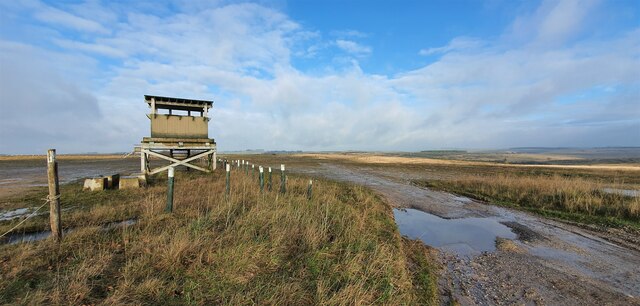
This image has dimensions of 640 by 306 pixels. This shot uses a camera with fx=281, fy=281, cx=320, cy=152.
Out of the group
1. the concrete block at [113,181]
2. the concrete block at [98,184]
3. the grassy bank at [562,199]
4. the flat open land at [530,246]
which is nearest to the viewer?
the flat open land at [530,246]

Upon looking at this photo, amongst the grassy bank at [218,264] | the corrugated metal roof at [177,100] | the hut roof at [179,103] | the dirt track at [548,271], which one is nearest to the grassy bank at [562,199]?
the dirt track at [548,271]

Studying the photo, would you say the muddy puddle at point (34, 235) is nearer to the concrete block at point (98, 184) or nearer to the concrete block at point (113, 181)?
the concrete block at point (98, 184)

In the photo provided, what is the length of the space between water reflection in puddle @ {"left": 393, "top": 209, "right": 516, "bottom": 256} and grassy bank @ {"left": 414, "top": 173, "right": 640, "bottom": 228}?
434 cm

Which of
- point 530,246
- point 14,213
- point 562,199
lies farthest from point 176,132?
point 562,199

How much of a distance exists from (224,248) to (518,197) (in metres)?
17.6

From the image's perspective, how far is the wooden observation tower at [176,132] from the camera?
1653 centimetres

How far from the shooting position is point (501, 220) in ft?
37.9

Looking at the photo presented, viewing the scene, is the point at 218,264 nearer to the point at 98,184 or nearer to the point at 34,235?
the point at 34,235

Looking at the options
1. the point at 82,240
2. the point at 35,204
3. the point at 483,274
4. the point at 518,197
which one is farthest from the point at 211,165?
the point at 518,197

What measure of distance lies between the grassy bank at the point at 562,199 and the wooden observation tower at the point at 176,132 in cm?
1700

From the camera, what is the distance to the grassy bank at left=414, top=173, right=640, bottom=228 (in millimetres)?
11648

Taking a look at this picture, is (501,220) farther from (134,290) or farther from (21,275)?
(21,275)

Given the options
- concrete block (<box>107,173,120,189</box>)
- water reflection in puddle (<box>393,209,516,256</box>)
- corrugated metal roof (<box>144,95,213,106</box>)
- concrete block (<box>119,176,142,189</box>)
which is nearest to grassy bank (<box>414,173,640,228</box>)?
water reflection in puddle (<box>393,209,516,256</box>)

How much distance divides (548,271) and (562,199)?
11078mm
